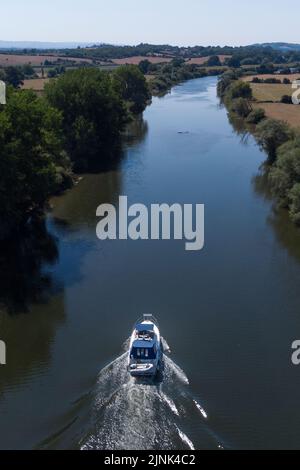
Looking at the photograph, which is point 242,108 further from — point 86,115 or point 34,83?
point 34,83

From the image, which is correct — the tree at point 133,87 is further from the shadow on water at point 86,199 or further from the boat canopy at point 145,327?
the boat canopy at point 145,327

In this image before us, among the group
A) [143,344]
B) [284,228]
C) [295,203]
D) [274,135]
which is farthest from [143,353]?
[274,135]

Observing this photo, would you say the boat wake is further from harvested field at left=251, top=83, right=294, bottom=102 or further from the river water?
harvested field at left=251, top=83, right=294, bottom=102

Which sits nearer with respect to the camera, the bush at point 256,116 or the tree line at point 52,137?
the tree line at point 52,137

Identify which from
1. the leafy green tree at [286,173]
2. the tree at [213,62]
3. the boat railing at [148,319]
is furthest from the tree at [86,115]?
the tree at [213,62]

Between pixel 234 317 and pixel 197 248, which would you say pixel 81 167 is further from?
pixel 234 317
